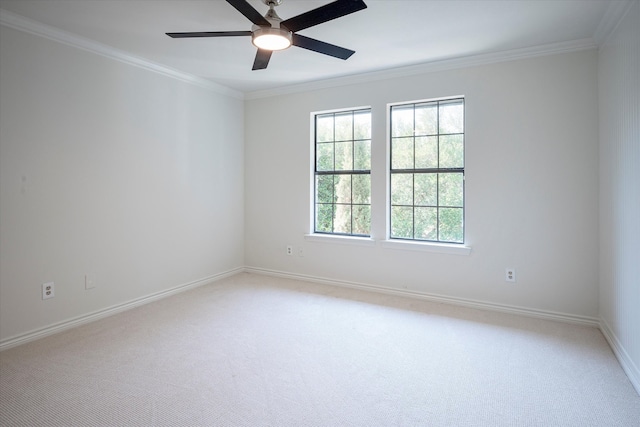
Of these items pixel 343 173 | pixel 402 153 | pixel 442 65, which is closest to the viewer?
pixel 442 65

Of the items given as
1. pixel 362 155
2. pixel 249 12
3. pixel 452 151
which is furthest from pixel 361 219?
pixel 249 12

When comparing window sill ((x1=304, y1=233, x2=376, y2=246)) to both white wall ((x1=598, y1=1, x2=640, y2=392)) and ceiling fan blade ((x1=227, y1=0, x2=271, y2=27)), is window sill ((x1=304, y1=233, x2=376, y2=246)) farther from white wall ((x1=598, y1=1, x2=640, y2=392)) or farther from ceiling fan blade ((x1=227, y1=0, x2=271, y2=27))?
ceiling fan blade ((x1=227, y1=0, x2=271, y2=27))

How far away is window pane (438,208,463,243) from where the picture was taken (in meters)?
3.76

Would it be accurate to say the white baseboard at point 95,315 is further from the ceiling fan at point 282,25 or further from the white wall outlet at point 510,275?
the white wall outlet at point 510,275

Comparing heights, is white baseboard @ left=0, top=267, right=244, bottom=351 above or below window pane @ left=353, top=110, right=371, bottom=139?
below

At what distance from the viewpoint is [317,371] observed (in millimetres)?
2371

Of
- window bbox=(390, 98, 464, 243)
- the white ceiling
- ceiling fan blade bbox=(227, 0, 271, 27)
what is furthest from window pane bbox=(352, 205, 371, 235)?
ceiling fan blade bbox=(227, 0, 271, 27)

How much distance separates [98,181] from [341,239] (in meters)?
2.59

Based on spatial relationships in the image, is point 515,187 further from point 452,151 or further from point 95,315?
point 95,315

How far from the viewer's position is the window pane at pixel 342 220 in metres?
4.42

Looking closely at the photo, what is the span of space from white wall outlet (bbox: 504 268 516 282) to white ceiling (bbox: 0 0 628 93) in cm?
206

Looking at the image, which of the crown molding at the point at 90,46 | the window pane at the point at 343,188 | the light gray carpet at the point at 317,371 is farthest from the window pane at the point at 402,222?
the crown molding at the point at 90,46

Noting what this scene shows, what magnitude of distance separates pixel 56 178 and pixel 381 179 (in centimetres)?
307

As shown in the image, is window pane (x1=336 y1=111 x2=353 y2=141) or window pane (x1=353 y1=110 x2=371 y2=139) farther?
window pane (x1=336 y1=111 x2=353 y2=141)
